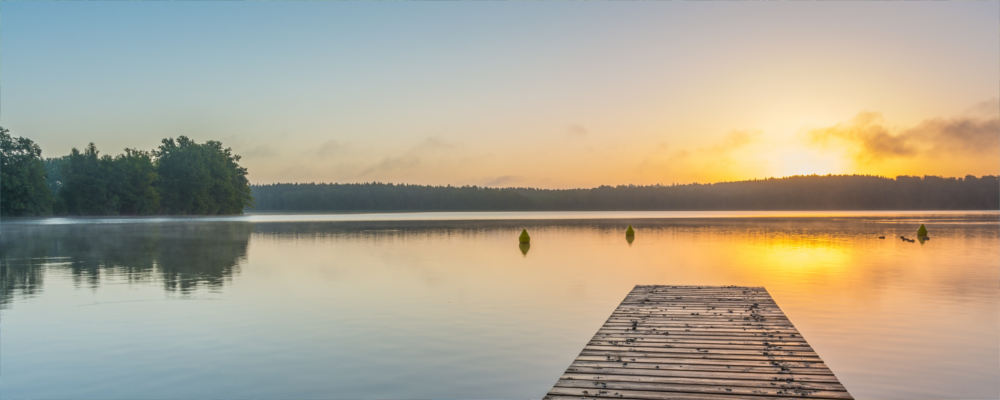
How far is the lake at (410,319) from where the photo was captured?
488 inches

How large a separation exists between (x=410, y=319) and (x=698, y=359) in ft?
30.0

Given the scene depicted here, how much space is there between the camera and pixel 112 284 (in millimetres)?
26016

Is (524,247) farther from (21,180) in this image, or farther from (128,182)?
(128,182)

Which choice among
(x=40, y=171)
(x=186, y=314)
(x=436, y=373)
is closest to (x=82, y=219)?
(x=40, y=171)

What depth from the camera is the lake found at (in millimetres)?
12391

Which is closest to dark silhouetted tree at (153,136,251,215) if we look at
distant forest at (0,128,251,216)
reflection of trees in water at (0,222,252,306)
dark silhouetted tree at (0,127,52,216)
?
distant forest at (0,128,251,216)

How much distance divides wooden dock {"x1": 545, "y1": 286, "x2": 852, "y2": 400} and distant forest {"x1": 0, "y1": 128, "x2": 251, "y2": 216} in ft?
340

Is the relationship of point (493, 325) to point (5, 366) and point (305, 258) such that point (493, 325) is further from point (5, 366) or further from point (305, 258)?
point (305, 258)

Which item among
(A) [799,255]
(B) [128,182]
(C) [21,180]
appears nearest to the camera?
(A) [799,255]

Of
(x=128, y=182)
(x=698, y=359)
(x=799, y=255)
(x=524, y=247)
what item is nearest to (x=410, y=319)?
(x=698, y=359)

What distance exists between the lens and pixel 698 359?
11227 mm

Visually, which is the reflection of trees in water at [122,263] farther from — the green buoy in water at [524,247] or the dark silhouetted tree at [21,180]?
the dark silhouetted tree at [21,180]

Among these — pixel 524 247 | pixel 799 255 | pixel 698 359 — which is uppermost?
pixel 698 359

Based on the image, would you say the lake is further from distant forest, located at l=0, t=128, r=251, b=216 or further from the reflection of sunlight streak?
distant forest, located at l=0, t=128, r=251, b=216
